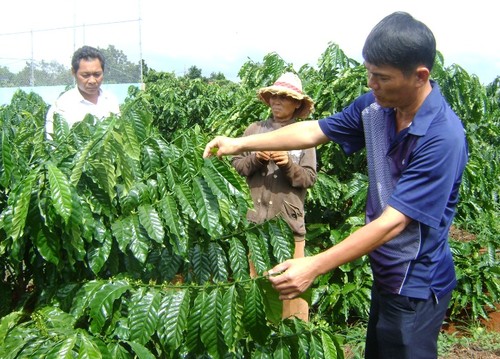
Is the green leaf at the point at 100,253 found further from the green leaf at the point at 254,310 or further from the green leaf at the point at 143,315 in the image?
the green leaf at the point at 254,310

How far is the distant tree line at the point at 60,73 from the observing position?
60.0 ft

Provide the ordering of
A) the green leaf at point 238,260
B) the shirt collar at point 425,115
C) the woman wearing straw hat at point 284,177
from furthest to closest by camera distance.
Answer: the woman wearing straw hat at point 284,177, the green leaf at point 238,260, the shirt collar at point 425,115

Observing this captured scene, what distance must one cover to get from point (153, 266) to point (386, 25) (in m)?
0.96

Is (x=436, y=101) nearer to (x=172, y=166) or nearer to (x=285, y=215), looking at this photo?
(x=172, y=166)

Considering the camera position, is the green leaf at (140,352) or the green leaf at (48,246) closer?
the green leaf at (140,352)

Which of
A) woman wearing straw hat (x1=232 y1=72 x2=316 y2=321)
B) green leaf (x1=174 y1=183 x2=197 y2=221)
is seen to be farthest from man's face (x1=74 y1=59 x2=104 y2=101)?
green leaf (x1=174 y1=183 x2=197 y2=221)

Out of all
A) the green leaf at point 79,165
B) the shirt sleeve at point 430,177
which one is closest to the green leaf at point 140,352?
the green leaf at point 79,165

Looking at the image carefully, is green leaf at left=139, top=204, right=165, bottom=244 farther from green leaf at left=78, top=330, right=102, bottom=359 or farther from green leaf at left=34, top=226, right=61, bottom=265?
green leaf at left=78, top=330, right=102, bottom=359

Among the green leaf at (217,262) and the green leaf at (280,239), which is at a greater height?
the green leaf at (280,239)

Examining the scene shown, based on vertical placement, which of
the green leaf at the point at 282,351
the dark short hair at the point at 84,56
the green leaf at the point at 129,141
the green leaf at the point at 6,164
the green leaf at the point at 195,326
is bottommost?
the green leaf at the point at 282,351

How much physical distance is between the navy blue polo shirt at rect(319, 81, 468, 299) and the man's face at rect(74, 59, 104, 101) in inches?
79.7

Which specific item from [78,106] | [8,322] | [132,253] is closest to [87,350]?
[8,322]

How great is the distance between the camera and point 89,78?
12.0 feet

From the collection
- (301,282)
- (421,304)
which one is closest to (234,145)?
(301,282)
